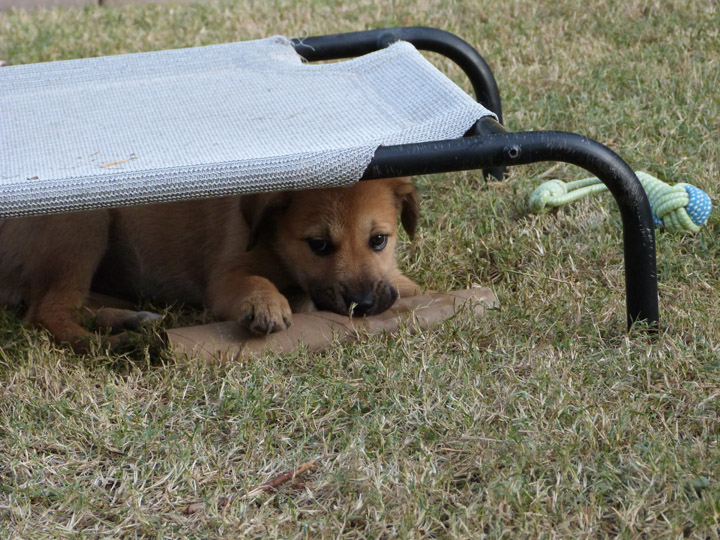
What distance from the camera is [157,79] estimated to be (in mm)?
3461

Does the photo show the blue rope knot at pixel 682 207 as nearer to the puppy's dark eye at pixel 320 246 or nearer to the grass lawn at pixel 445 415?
the grass lawn at pixel 445 415

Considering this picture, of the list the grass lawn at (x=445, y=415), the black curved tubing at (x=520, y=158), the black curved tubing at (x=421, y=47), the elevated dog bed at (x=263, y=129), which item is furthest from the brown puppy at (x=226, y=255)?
the black curved tubing at (x=421, y=47)

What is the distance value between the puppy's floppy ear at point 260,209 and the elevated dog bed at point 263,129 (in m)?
0.19

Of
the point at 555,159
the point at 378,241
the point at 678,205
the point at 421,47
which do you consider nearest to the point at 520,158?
the point at 555,159

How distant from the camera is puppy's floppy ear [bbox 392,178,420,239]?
2904 mm

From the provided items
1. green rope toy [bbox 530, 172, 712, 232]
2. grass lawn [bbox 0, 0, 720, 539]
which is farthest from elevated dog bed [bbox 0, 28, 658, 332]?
green rope toy [bbox 530, 172, 712, 232]

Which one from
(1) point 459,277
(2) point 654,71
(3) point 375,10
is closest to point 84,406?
(1) point 459,277

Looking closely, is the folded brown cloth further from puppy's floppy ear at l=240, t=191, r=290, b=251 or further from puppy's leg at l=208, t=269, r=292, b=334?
puppy's floppy ear at l=240, t=191, r=290, b=251

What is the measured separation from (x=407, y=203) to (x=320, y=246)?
1.25 feet


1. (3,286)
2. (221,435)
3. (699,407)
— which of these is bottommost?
(3,286)

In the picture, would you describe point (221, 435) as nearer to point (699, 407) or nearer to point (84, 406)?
point (84, 406)

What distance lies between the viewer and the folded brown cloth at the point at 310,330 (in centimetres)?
257

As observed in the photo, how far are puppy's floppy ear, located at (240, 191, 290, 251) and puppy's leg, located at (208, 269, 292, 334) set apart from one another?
0.12 meters

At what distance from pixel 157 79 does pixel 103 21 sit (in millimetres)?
3092
